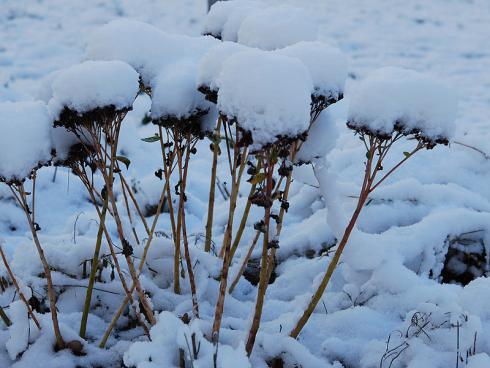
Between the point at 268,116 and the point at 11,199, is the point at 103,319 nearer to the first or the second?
the point at 268,116

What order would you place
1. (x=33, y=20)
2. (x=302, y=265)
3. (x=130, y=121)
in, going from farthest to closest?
(x=33, y=20) < (x=130, y=121) < (x=302, y=265)

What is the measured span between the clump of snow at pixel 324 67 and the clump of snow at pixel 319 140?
18 cm

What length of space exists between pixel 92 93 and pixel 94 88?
0.02 metres

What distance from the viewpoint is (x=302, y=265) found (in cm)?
262

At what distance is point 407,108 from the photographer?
5.01 feet

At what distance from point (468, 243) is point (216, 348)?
1.79m

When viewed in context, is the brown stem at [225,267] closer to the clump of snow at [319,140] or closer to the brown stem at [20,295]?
the clump of snow at [319,140]

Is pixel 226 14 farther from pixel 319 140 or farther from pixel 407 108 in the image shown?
pixel 407 108

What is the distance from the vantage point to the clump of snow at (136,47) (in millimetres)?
1697

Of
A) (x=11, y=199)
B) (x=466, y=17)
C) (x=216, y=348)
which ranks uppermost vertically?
(x=466, y=17)

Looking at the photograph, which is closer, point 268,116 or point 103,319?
point 268,116

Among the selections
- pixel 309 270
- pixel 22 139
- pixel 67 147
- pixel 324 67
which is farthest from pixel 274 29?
pixel 309 270

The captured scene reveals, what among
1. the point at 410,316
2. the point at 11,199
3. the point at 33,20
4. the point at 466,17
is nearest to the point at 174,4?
the point at 33,20

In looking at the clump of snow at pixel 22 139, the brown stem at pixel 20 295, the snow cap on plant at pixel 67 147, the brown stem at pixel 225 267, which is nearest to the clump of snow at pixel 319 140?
the brown stem at pixel 225 267
